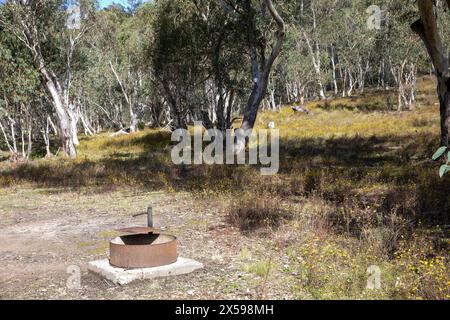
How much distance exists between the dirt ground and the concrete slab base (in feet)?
0.33

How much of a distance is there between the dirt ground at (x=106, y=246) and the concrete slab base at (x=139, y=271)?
10cm

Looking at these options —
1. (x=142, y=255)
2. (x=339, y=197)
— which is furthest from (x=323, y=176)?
(x=142, y=255)

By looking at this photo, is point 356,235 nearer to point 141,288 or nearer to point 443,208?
point 443,208

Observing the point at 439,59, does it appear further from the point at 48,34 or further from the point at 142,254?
the point at 48,34

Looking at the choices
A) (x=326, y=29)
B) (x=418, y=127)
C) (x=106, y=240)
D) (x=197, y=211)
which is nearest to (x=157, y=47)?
(x=418, y=127)

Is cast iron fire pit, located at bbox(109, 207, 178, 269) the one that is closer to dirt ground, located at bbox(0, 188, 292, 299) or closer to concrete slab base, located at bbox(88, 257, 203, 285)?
concrete slab base, located at bbox(88, 257, 203, 285)

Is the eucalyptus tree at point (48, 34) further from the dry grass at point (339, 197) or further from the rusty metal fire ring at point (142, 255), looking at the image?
the rusty metal fire ring at point (142, 255)

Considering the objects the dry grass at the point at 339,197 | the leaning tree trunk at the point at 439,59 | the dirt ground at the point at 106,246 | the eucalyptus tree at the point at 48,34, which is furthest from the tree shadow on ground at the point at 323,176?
the eucalyptus tree at the point at 48,34

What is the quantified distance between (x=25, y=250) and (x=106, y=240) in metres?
1.39

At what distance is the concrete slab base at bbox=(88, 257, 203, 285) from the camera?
20.1 ft

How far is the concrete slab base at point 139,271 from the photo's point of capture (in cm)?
614

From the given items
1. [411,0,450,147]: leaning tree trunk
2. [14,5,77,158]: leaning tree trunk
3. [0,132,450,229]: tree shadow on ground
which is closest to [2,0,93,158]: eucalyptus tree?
[14,5,77,158]: leaning tree trunk

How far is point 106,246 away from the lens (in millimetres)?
8258

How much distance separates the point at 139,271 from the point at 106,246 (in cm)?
220
